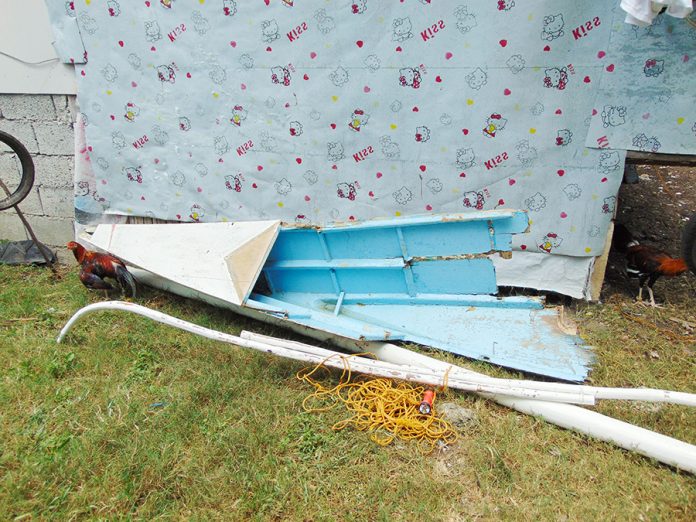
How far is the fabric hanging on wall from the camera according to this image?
14.3 feet

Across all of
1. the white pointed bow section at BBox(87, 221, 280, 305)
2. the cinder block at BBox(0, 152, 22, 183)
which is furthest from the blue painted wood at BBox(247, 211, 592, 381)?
the cinder block at BBox(0, 152, 22, 183)

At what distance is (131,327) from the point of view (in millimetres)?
3957

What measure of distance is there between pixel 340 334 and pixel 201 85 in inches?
98.1

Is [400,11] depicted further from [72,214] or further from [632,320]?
Result: [72,214]

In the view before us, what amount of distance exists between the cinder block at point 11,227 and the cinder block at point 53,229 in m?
0.22

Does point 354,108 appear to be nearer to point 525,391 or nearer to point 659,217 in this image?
point 525,391

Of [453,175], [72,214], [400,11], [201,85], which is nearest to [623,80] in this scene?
[453,175]

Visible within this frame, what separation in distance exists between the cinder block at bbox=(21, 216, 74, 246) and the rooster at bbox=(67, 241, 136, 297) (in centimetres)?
117

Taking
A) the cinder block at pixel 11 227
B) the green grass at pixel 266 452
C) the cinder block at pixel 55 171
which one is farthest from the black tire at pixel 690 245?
the cinder block at pixel 11 227

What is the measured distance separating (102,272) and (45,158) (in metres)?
1.71

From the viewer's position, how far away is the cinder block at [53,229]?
5363mm

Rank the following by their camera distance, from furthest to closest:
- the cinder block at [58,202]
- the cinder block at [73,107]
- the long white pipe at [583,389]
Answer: the cinder block at [58,202]
the cinder block at [73,107]
the long white pipe at [583,389]

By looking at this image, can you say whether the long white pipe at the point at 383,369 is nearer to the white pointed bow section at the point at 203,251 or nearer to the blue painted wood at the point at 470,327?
the blue painted wood at the point at 470,327

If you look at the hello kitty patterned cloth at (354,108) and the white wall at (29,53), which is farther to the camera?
the white wall at (29,53)
